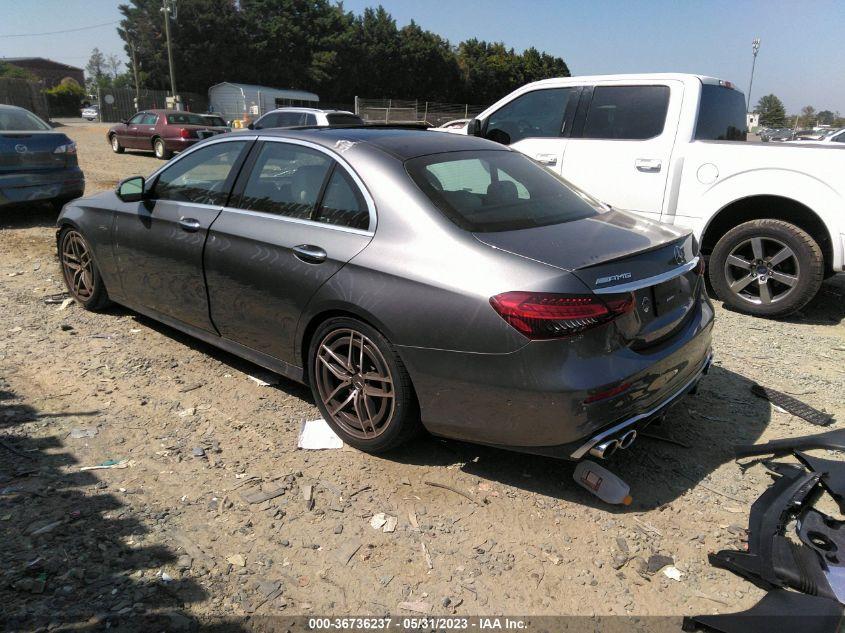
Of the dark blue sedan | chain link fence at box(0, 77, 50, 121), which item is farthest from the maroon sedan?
chain link fence at box(0, 77, 50, 121)

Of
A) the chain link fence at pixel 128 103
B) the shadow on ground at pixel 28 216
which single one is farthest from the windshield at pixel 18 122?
the chain link fence at pixel 128 103

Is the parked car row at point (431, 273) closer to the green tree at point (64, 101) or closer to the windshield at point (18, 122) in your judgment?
the windshield at point (18, 122)

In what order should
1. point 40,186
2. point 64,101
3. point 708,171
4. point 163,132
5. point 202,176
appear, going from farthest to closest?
point 64,101 → point 163,132 → point 40,186 → point 708,171 → point 202,176

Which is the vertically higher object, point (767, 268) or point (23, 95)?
point (23, 95)

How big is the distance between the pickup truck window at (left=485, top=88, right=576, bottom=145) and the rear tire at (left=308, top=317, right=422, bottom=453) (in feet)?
14.1

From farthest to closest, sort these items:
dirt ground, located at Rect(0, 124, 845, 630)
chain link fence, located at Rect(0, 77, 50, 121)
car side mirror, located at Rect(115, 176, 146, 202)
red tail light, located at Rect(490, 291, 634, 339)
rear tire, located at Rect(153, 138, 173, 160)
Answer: chain link fence, located at Rect(0, 77, 50, 121) → rear tire, located at Rect(153, 138, 173, 160) → car side mirror, located at Rect(115, 176, 146, 202) → red tail light, located at Rect(490, 291, 634, 339) → dirt ground, located at Rect(0, 124, 845, 630)

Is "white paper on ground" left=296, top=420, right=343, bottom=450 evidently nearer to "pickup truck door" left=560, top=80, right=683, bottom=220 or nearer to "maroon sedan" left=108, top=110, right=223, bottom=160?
"pickup truck door" left=560, top=80, right=683, bottom=220

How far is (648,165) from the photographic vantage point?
6082 millimetres

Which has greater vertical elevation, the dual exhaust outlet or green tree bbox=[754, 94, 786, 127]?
green tree bbox=[754, 94, 786, 127]

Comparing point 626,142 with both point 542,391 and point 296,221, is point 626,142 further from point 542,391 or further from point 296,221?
point 542,391

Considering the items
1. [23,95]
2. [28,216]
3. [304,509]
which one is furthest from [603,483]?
[23,95]

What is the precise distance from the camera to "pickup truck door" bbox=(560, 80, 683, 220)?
239 inches

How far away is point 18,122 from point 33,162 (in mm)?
762

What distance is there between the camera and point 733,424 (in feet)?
12.5
